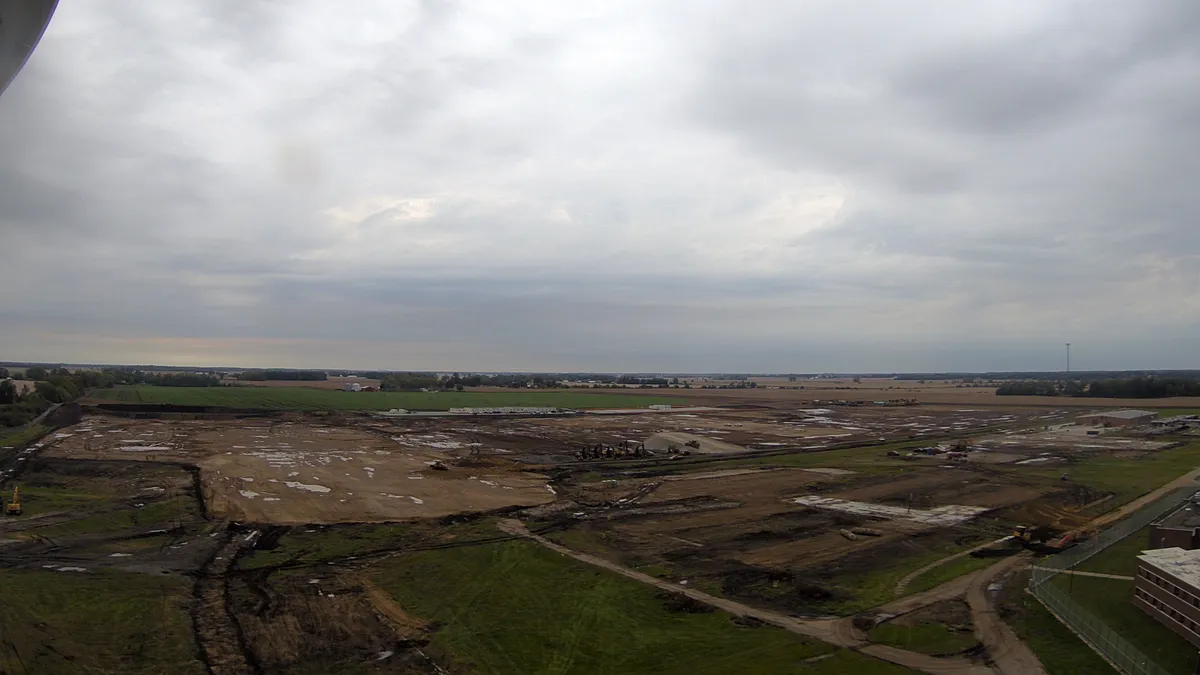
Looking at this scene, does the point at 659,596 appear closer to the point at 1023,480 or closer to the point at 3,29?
the point at 3,29

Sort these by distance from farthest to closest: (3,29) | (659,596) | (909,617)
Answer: (659,596) < (909,617) < (3,29)

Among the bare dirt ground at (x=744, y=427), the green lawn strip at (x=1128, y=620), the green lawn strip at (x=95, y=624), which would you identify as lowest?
the bare dirt ground at (x=744, y=427)

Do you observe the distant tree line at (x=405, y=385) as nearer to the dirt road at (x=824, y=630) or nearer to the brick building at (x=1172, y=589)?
the dirt road at (x=824, y=630)

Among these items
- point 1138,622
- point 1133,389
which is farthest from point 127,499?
point 1133,389

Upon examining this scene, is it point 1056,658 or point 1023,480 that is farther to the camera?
point 1023,480

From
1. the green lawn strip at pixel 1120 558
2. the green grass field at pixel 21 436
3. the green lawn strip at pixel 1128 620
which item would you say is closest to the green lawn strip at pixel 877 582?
the green lawn strip at pixel 1120 558
